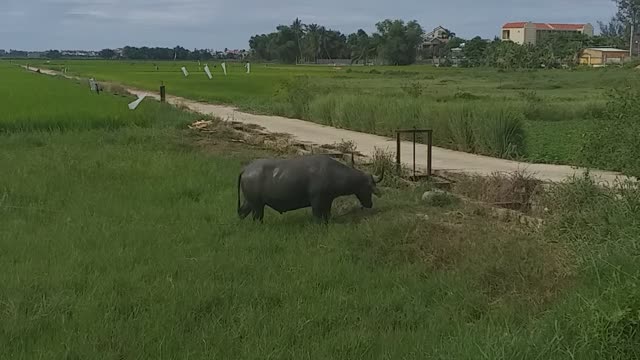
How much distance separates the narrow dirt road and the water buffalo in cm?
315

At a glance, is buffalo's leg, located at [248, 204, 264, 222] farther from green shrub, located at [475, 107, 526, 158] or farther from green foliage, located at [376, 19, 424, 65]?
green foliage, located at [376, 19, 424, 65]

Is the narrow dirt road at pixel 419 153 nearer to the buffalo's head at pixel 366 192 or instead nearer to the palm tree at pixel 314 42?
the buffalo's head at pixel 366 192

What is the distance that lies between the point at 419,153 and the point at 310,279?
10527 mm

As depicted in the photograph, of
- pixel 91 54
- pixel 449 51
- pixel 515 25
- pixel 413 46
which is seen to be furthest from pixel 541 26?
pixel 91 54

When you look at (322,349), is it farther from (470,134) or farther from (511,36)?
(511,36)

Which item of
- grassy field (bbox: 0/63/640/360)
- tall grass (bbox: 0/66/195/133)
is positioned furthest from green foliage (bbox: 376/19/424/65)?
grassy field (bbox: 0/63/640/360)

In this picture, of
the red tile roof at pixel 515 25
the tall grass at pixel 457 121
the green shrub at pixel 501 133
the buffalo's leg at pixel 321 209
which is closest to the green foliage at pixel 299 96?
the tall grass at pixel 457 121

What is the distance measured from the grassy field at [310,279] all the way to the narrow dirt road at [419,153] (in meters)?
2.89

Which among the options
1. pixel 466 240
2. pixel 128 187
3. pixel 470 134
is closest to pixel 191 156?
pixel 128 187

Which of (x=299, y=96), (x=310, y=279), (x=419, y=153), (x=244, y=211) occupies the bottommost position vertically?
(x=419, y=153)

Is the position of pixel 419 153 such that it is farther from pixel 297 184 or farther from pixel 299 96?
pixel 299 96

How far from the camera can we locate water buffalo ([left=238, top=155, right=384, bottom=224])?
718cm

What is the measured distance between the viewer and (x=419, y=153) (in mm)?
15734

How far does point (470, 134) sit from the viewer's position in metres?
16.0
